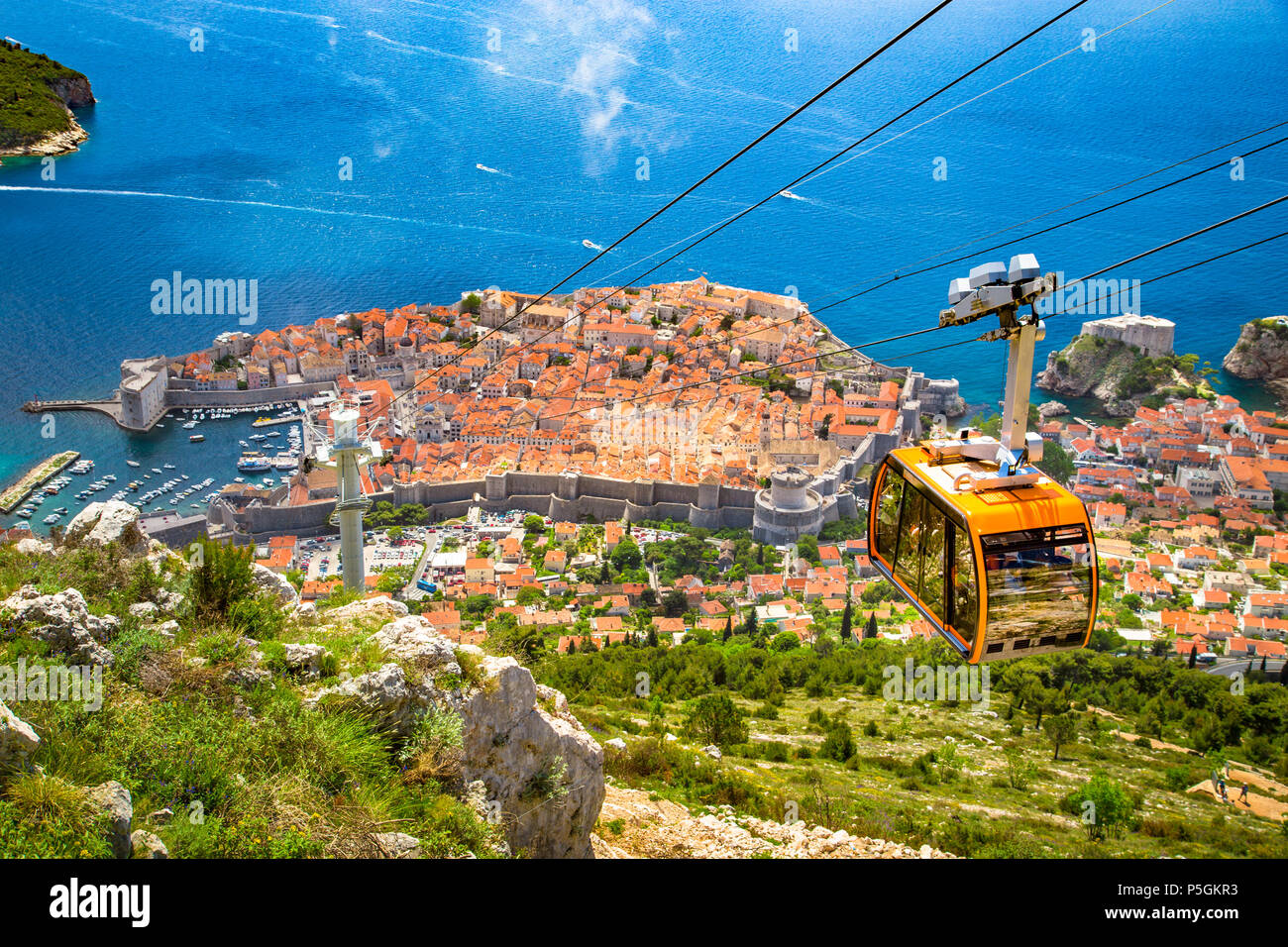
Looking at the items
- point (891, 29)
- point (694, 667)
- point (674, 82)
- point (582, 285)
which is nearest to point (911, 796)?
point (694, 667)

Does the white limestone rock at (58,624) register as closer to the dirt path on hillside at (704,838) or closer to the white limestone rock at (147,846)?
the white limestone rock at (147,846)

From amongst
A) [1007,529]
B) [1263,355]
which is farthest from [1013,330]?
[1263,355]

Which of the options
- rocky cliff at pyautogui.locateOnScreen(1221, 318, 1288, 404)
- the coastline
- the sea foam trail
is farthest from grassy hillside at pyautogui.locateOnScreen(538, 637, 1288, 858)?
the coastline

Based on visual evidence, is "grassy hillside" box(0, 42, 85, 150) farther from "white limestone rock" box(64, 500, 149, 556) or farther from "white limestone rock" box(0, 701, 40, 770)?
"white limestone rock" box(0, 701, 40, 770)

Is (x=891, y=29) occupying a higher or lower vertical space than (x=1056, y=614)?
higher

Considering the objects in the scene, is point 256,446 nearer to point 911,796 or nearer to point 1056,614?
point 911,796

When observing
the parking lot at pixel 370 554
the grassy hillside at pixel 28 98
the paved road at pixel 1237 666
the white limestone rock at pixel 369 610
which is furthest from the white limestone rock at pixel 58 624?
the grassy hillside at pixel 28 98

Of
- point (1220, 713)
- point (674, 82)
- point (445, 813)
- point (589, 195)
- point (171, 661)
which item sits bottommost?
point (1220, 713)
